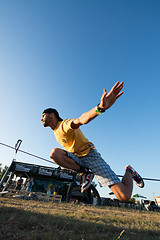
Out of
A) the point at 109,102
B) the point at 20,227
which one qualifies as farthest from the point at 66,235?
the point at 109,102

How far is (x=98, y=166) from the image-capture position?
359cm

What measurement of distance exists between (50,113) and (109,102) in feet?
6.44

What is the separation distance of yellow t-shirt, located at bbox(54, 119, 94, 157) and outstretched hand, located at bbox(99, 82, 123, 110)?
1135 mm

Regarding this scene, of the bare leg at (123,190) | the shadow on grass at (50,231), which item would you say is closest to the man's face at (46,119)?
the shadow on grass at (50,231)

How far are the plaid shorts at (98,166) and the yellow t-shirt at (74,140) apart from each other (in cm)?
16

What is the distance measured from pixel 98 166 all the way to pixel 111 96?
73.9 inches

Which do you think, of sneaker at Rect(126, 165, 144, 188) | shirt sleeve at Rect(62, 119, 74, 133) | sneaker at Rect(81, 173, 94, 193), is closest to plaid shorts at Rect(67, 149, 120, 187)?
sneaker at Rect(81, 173, 94, 193)

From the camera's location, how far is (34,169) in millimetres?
20828

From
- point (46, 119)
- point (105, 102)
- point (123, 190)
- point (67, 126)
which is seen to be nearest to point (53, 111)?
point (46, 119)

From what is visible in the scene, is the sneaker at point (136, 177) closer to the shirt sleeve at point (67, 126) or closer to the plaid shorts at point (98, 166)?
the plaid shorts at point (98, 166)

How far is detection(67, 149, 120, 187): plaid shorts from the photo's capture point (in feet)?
11.0

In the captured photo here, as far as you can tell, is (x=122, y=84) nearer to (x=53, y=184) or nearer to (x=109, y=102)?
(x=109, y=102)

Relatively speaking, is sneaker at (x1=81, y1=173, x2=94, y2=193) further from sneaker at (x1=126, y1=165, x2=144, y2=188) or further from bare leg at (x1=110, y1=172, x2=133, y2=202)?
sneaker at (x1=126, y1=165, x2=144, y2=188)

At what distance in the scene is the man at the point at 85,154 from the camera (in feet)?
9.21
